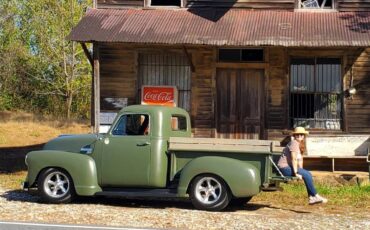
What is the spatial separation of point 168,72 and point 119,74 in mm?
1331

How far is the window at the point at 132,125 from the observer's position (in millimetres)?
10641

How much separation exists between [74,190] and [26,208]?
3.06 feet

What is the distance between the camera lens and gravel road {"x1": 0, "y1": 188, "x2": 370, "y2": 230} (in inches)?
345

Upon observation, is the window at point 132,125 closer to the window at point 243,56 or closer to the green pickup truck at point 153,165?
the green pickup truck at point 153,165

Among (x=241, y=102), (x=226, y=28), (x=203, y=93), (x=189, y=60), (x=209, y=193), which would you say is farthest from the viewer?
(x=203, y=93)

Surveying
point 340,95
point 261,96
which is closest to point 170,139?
point 261,96

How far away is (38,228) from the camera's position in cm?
818

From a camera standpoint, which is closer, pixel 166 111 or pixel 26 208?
pixel 26 208

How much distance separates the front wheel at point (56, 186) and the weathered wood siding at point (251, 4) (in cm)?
728

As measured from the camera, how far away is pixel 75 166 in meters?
10.5

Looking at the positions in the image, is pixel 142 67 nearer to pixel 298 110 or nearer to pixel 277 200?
pixel 298 110

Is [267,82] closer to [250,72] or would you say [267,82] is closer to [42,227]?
[250,72]

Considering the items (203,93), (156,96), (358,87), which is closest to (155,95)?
(156,96)

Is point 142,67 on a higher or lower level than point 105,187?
higher
